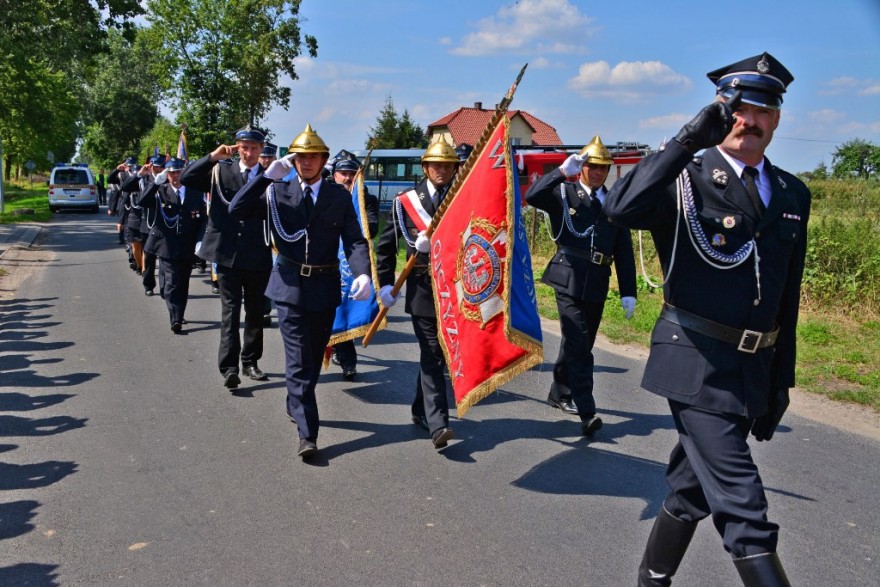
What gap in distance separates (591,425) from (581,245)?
1.36 metres

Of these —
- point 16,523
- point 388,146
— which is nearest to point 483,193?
point 16,523

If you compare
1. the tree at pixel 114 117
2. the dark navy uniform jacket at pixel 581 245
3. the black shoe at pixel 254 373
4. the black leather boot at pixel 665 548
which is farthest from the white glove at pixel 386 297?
the tree at pixel 114 117

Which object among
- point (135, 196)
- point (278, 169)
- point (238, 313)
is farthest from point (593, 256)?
point (135, 196)

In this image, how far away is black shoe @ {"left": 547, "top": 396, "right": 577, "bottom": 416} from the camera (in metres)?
6.48

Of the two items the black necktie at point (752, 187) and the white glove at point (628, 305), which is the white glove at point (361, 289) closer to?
the white glove at point (628, 305)

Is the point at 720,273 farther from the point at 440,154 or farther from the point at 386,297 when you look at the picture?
the point at 386,297

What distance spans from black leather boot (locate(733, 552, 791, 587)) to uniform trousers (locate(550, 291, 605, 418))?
296 centimetres

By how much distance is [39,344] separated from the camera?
8.50 metres

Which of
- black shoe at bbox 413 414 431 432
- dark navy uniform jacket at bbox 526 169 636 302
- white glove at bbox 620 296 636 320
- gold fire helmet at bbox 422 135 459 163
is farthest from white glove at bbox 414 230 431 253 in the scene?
white glove at bbox 620 296 636 320

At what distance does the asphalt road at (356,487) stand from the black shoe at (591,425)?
7 cm

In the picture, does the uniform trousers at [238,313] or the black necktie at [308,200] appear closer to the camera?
the black necktie at [308,200]

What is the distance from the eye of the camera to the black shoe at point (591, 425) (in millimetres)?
5785

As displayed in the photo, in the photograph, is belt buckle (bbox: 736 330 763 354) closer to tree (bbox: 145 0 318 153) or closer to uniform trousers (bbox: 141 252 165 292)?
uniform trousers (bbox: 141 252 165 292)

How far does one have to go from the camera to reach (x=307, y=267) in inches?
214
